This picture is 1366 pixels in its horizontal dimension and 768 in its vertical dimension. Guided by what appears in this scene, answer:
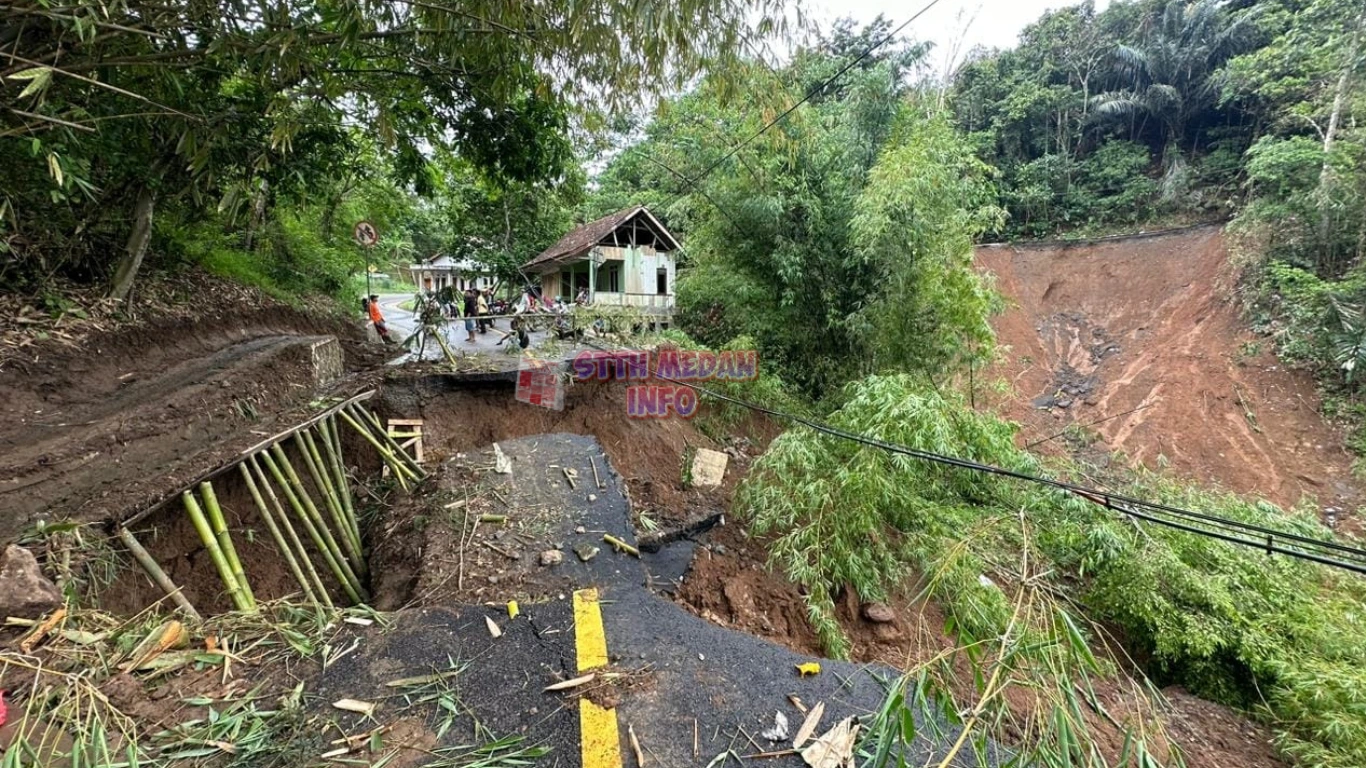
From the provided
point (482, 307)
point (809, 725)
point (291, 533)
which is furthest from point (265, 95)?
point (482, 307)

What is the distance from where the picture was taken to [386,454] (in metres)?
4.02

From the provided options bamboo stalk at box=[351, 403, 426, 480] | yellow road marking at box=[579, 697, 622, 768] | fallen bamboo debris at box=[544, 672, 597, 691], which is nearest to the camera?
yellow road marking at box=[579, 697, 622, 768]

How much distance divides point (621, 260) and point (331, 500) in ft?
36.6

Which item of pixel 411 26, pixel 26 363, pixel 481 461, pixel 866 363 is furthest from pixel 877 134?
pixel 26 363

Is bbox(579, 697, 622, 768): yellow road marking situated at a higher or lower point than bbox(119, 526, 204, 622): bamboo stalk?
lower

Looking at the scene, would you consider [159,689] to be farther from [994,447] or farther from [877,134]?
[877,134]

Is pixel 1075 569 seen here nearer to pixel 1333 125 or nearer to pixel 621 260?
pixel 621 260

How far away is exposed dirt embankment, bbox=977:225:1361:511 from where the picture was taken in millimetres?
8664

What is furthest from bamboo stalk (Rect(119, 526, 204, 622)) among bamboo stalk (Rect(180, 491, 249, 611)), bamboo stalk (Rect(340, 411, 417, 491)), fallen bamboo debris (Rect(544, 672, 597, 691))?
fallen bamboo debris (Rect(544, 672, 597, 691))

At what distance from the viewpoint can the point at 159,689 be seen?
1.74 meters

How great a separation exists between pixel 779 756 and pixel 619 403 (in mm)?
4542

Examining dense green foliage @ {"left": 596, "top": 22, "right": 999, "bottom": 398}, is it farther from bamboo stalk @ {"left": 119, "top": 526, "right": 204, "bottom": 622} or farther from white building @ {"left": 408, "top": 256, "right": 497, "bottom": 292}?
white building @ {"left": 408, "top": 256, "right": 497, "bottom": 292}

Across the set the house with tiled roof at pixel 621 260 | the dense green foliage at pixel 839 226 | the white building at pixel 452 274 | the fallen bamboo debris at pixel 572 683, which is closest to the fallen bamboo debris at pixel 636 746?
the fallen bamboo debris at pixel 572 683

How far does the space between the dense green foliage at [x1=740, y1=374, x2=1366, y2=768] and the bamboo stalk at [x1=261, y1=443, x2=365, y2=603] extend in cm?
288
